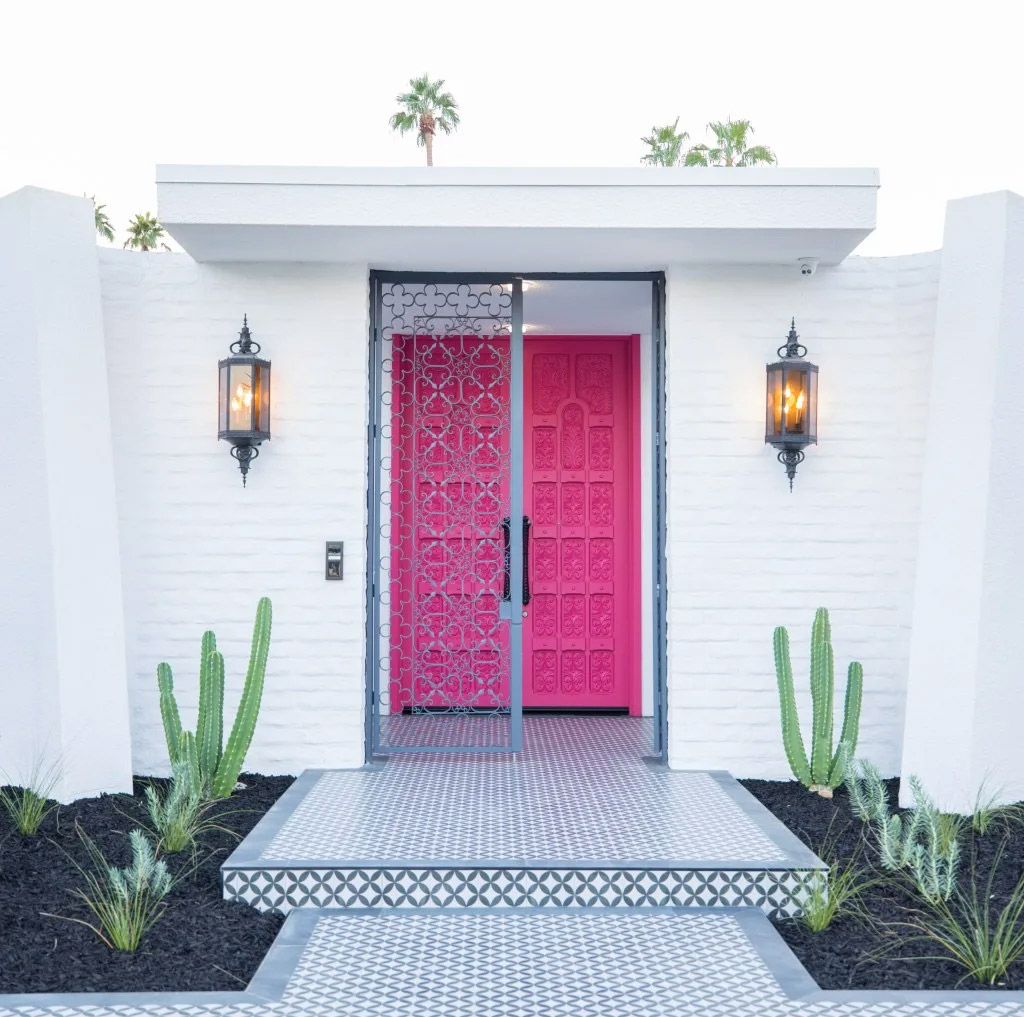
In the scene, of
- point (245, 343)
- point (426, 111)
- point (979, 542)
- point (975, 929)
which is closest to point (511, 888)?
point (975, 929)

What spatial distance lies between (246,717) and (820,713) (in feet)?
9.12

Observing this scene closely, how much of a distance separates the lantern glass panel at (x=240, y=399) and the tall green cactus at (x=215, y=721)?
1033mm

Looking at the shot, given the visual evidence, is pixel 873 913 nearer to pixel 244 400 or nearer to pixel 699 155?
pixel 244 400

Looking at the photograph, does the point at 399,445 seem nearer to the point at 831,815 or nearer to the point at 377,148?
the point at 831,815

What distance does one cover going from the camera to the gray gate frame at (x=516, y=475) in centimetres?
541

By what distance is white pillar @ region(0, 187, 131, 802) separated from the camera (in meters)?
4.66

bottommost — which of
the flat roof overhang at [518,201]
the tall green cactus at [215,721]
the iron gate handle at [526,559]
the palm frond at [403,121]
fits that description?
the tall green cactus at [215,721]

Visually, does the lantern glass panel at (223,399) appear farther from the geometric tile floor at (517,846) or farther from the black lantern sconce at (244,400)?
the geometric tile floor at (517,846)

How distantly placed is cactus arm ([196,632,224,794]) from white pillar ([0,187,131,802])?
49 centimetres

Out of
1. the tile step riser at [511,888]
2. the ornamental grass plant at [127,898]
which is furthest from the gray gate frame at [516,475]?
the ornamental grass plant at [127,898]

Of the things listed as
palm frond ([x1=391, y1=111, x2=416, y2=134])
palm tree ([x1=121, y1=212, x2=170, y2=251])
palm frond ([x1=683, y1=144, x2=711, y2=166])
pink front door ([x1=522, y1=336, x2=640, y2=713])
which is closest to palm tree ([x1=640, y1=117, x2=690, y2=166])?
palm frond ([x1=683, y1=144, x2=711, y2=166])

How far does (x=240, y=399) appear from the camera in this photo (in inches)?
197

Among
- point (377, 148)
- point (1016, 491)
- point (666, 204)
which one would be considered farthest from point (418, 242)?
point (377, 148)

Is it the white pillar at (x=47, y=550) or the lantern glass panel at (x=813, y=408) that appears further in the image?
the lantern glass panel at (x=813, y=408)
